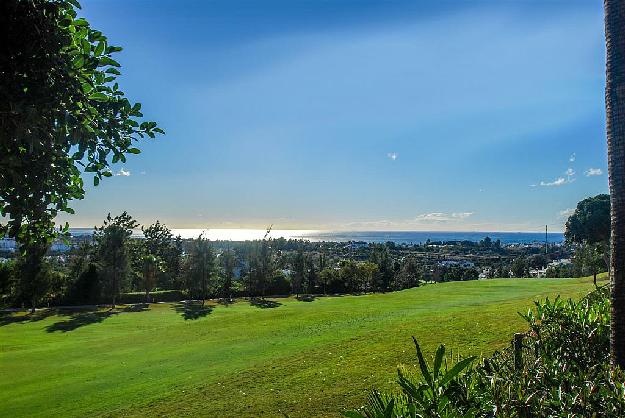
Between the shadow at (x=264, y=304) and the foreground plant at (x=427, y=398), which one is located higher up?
the foreground plant at (x=427, y=398)

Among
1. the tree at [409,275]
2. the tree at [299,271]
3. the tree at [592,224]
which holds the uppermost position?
the tree at [592,224]

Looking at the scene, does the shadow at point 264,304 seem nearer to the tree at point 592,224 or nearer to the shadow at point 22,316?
the shadow at point 22,316

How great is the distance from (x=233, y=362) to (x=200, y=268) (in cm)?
3497

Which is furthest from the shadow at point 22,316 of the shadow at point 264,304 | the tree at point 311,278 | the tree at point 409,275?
the tree at point 409,275

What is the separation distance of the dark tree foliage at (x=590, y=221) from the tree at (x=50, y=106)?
40858mm

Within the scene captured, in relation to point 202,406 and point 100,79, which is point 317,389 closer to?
point 202,406

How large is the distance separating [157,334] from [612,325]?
23.3 m

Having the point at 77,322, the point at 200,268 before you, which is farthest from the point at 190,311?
the point at 200,268

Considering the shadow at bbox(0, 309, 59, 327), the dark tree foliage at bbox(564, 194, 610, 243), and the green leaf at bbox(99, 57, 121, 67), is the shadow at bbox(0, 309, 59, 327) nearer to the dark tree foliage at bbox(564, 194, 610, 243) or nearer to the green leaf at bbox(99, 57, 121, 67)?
the green leaf at bbox(99, 57, 121, 67)

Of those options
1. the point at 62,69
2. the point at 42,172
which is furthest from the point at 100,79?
the point at 42,172

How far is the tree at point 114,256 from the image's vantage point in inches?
1852

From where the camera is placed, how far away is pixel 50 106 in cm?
357

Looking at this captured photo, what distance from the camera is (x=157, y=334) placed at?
81.9 ft

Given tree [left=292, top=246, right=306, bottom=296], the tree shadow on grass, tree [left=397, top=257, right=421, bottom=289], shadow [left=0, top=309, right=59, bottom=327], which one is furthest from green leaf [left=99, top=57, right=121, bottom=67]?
tree [left=397, top=257, right=421, bottom=289]
